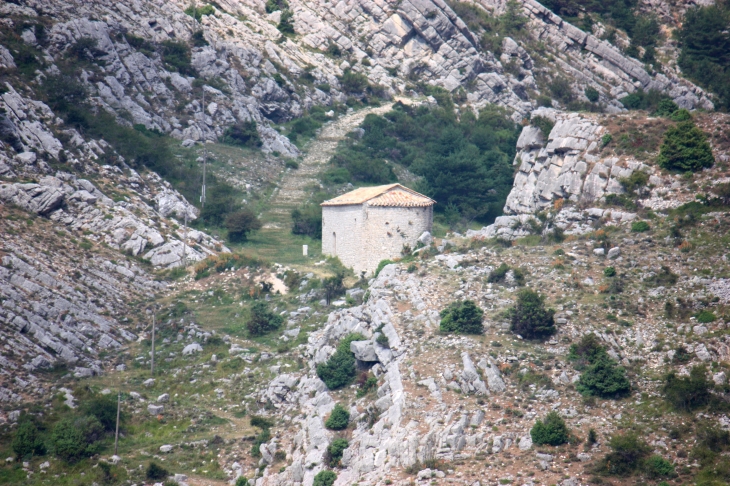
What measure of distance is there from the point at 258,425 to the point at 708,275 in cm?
2752

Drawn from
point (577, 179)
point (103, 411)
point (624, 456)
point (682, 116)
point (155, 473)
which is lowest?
point (155, 473)

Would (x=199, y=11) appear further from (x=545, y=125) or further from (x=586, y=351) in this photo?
(x=586, y=351)

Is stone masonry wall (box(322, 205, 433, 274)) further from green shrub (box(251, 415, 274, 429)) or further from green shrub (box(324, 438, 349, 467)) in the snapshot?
green shrub (box(324, 438, 349, 467))

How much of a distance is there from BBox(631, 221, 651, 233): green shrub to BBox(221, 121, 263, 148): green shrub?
1793 inches

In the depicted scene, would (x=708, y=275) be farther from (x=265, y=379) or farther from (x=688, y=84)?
(x=688, y=84)

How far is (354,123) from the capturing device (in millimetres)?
91875

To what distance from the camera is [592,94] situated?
318 ft

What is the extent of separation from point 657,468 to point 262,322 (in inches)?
1075

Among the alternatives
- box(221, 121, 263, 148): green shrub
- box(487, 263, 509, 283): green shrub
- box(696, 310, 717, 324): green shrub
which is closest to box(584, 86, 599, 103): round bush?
box(221, 121, 263, 148): green shrub

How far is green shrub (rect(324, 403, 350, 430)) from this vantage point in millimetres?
38000

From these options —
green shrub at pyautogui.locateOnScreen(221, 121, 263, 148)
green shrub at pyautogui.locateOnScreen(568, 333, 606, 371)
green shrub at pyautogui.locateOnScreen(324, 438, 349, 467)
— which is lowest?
green shrub at pyautogui.locateOnScreen(324, 438, 349, 467)

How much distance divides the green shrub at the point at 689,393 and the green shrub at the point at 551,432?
567 centimetres

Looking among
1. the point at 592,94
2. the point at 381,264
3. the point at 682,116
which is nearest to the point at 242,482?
the point at 381,264

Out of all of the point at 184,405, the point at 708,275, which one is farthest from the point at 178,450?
the point at 708,275
